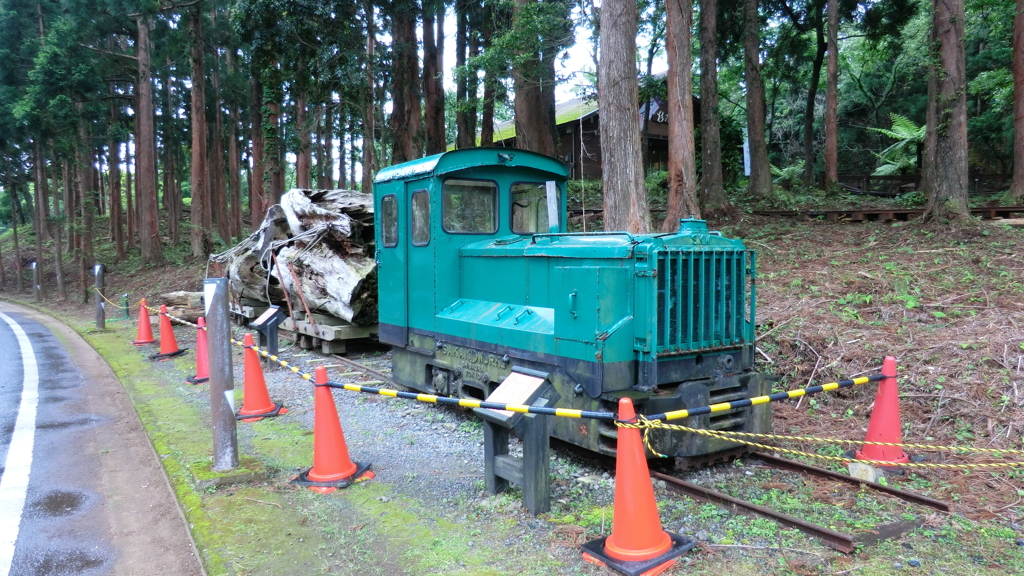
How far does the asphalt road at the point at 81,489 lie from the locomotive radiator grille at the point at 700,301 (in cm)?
358

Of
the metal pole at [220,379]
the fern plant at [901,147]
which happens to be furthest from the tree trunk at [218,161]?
the fern plant at [901,147]

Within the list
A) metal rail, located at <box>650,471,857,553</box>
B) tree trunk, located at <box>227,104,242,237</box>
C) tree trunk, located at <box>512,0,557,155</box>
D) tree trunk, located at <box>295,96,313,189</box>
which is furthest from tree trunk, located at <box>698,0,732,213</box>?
tree trunk, located at <box>227,104,242,237</box>

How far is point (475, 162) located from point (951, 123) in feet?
33.5

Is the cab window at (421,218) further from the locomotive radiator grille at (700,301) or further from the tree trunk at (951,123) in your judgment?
the tree trunk at (951,123)

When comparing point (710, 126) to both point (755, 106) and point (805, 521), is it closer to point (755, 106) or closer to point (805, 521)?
point (755, 106)

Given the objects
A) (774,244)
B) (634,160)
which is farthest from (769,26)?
(634,160)

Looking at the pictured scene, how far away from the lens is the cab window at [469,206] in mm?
6750

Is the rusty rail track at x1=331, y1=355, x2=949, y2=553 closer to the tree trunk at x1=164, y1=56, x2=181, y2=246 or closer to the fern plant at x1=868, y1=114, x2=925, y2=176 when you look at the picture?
the fern plant at x1=868, y1=114, x2=925, y2=176

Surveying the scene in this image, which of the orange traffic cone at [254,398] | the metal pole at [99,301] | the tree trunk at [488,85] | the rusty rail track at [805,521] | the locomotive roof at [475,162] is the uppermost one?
the tree trunk at [488,85]

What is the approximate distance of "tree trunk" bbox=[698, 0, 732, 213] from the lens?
1631 centimetres

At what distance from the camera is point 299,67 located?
56.2 feet

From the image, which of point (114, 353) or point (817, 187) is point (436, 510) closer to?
point (114, 353)

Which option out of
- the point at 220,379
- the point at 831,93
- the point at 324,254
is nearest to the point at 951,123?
the point at 831,93

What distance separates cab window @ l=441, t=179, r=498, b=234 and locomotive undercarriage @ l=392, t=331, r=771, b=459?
136 cm
